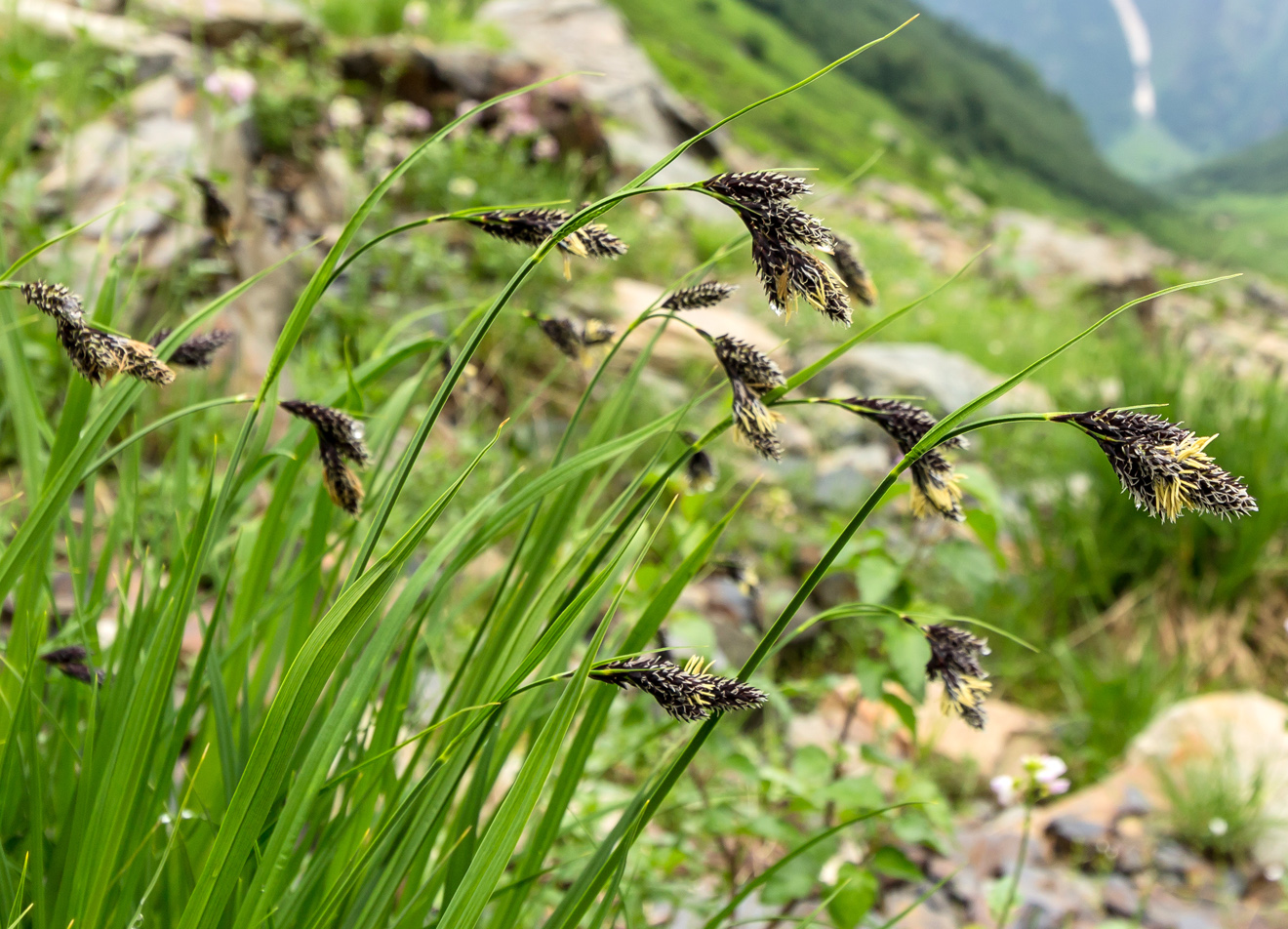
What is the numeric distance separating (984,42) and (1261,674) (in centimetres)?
9838

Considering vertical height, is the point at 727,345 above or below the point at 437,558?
above

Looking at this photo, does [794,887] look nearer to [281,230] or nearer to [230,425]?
[230,425]

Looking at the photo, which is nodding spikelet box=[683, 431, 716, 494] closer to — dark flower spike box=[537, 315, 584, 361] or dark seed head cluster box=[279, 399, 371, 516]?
dark flower spike box=[537, 315, 584, 361]

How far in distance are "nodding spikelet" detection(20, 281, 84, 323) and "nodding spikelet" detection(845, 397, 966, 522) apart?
744 mm

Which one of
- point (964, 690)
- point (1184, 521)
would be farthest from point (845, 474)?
point (964, 690)

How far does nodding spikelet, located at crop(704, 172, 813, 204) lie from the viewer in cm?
67

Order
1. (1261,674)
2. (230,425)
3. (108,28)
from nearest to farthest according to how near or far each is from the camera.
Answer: (230,425) < (1261,674) < (108,28)

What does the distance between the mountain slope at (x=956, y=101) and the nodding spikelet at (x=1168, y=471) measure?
60183 millimetres

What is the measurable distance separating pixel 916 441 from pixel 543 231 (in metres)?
0.43

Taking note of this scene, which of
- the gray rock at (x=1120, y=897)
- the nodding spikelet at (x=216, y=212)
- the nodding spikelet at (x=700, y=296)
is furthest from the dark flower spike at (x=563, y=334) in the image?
the gray rock at (x=1120, y=897)

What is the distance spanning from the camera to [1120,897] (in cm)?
229

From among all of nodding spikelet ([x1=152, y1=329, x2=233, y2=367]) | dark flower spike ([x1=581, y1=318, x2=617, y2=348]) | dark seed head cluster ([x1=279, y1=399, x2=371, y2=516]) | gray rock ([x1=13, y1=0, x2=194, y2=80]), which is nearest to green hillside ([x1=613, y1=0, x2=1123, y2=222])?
gray rock ([x1=13, y1=0, x2=194, y2=80])

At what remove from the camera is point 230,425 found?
3.20 metres

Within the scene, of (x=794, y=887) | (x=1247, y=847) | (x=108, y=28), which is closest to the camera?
(x=794, y=887)
